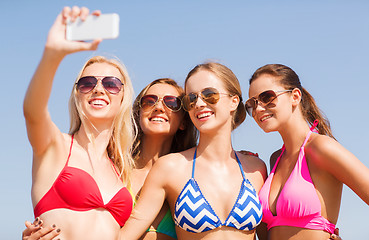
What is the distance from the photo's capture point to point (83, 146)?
5.33 m

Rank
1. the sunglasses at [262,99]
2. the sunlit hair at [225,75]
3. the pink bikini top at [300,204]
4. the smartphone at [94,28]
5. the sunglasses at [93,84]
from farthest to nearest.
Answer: the sunlit hair at [225,75], the sunglasses at [262,99], the sunglasses at [93,84], the pink bikini top at [300,204], the smartphone at [94,28]

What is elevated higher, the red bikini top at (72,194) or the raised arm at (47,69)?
the raised arm at (47,69)

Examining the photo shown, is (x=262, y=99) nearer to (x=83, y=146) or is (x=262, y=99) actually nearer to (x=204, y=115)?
(x=204, y=115)

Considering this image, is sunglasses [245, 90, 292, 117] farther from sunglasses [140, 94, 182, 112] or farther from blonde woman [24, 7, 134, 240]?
blonde woman [24, 7, 134, 240]

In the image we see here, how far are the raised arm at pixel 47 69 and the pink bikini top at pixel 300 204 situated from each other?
2948 millimetres

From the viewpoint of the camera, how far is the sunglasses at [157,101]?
6.39 meters

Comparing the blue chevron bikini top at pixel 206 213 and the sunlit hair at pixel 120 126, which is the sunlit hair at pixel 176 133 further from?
the blue chevron bikini top at pixel 206 213

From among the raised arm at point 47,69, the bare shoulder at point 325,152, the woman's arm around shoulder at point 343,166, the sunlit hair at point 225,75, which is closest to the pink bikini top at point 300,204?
the bare shoulder at point 325,152

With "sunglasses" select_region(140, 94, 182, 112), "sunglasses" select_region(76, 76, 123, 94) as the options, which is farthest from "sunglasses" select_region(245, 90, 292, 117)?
"sunglasses" select_region(76, 76, 123, 94)

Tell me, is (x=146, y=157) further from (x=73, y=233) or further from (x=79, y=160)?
(x=73, y=233)

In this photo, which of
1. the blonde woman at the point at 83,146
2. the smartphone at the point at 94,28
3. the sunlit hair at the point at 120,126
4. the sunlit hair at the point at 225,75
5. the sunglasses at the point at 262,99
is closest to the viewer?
the smartphone at the point at 94,28

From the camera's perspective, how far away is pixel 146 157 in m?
6.62

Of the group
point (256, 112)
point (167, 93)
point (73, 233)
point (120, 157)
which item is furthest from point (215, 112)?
point (73, 233)

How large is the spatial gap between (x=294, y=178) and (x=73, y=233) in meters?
2.69
